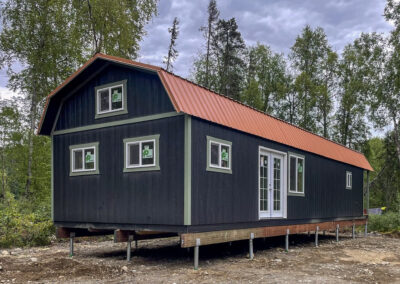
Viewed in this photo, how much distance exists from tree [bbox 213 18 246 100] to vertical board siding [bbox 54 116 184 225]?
20132mm

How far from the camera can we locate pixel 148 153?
351 inches

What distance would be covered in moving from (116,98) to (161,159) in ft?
7.08

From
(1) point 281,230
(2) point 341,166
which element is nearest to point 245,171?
(1) point 281,230

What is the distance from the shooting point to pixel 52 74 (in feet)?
60.7

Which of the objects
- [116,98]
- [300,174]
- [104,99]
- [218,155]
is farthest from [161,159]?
[300,174]

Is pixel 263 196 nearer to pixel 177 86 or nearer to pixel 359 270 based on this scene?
pixel 359 270

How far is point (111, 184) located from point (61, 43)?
10952mm

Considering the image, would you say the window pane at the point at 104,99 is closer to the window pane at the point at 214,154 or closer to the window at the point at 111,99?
the window at the point at 111,99

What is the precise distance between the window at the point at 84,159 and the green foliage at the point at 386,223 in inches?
563

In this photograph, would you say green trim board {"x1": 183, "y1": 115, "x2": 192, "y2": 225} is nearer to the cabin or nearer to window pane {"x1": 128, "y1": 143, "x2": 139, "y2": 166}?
the cabin

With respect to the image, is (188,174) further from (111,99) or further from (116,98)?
(111,99)

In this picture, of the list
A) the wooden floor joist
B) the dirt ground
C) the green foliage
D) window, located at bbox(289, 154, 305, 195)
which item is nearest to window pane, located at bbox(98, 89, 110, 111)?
the dirt ground

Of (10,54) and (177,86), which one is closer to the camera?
(177,86)

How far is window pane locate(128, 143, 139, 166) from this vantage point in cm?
914
